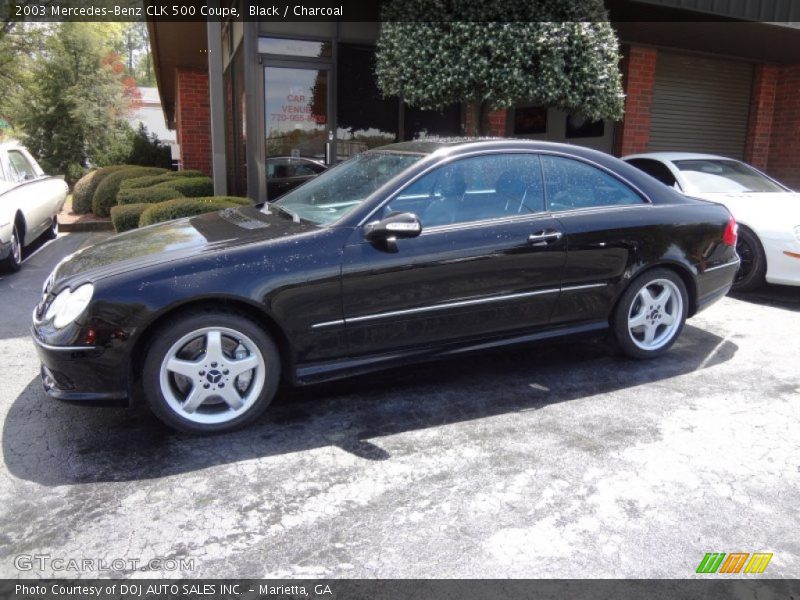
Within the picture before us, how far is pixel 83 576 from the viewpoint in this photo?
239 cm

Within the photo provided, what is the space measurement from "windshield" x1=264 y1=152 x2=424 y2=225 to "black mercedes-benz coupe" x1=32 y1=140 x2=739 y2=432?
2 centimetres

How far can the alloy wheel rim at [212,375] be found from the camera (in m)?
3.36

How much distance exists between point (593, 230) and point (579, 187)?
32cm

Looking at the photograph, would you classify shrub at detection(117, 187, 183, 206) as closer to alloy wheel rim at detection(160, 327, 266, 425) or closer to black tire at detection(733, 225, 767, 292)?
alloy wheel rim at detection(160, 327, 266, 425)

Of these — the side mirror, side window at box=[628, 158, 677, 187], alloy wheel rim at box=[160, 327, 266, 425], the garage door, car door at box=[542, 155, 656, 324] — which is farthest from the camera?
the garage door

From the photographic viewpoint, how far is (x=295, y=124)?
9.52 metres

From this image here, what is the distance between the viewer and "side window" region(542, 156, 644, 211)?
4324 mm

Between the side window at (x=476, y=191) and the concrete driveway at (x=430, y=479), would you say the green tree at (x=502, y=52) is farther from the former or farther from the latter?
the concrete driveway at (x=430, y=479)

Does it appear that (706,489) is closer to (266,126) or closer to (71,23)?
(266,126)

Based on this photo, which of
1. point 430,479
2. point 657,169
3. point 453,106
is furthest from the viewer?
point 453,106

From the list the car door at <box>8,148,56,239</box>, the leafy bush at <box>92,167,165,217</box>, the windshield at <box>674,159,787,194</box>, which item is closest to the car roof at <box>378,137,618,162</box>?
the windshield at <box>674,159,787,194</box>

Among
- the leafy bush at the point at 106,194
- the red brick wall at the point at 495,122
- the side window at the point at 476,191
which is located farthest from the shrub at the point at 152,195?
the side window at the point at 476,191

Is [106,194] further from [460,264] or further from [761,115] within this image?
[761,115]
